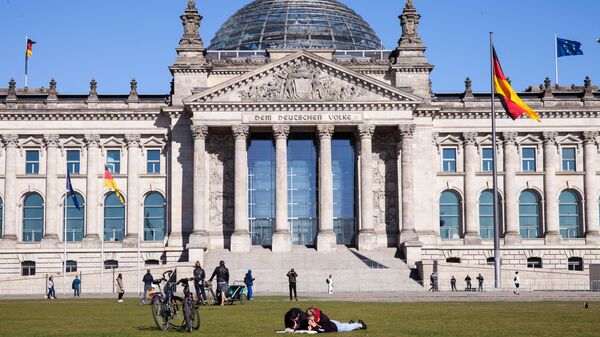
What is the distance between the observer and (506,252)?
95.8 meters

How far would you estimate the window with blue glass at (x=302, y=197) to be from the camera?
3812 inches

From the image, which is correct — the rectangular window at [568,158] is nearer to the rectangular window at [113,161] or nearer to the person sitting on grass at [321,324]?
the rectangular window at [113,161]

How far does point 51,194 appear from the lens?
96500 millimetres

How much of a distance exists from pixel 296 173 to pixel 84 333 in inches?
2504

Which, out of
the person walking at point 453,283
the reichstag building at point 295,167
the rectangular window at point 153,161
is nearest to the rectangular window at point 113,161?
the reichstag building at point 295,167

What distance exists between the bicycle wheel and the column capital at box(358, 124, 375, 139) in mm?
58479

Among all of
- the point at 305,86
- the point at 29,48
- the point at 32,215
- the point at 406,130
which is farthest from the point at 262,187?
the point at 29,48

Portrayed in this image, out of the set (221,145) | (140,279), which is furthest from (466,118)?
(140,279)

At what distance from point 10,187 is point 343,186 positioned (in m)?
29.4

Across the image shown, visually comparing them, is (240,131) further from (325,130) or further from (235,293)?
(235,293)

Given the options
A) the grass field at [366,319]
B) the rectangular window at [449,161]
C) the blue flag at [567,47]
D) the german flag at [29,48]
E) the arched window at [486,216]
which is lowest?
the grass field at [366,319]

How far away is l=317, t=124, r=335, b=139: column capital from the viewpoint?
9300 cm

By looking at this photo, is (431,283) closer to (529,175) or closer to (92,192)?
(529,175)

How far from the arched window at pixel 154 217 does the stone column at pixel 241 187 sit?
8.28 meters
